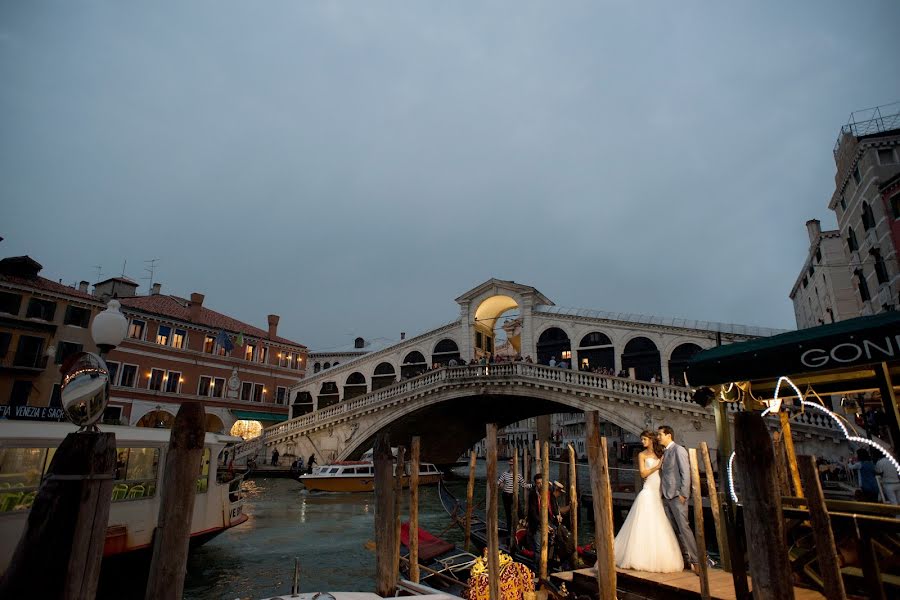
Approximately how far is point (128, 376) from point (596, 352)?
839 inches

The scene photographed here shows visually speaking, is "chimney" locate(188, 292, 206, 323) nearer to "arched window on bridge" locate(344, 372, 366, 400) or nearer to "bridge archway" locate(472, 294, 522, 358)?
"arched window on bridge" locate(344, 372, 366, 400)

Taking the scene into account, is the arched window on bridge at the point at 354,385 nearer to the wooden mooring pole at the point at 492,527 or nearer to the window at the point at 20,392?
the window at the point at 20,392

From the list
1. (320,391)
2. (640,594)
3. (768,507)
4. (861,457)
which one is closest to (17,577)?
(768,507)

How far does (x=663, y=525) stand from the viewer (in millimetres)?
5426

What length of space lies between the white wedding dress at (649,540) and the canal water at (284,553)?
4.55 meters

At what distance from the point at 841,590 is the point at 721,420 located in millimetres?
2146

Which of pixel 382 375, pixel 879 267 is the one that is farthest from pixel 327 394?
pixel 879 267

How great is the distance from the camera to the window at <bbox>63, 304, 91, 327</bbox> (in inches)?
821

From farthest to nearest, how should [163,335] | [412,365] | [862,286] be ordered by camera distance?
1. [412,365]
2. [163,335]
3. [862,286]

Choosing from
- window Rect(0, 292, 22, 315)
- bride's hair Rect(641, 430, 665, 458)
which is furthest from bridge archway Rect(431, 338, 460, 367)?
bride's hair Rect(641, 430, 665, 458)

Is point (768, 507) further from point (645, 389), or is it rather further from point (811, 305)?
point (811, 305)

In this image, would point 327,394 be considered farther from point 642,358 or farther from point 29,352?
point 642,358

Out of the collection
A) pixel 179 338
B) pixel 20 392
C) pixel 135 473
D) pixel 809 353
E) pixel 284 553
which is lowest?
pixel 284 553

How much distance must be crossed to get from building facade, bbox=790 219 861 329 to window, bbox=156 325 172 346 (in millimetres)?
28144
